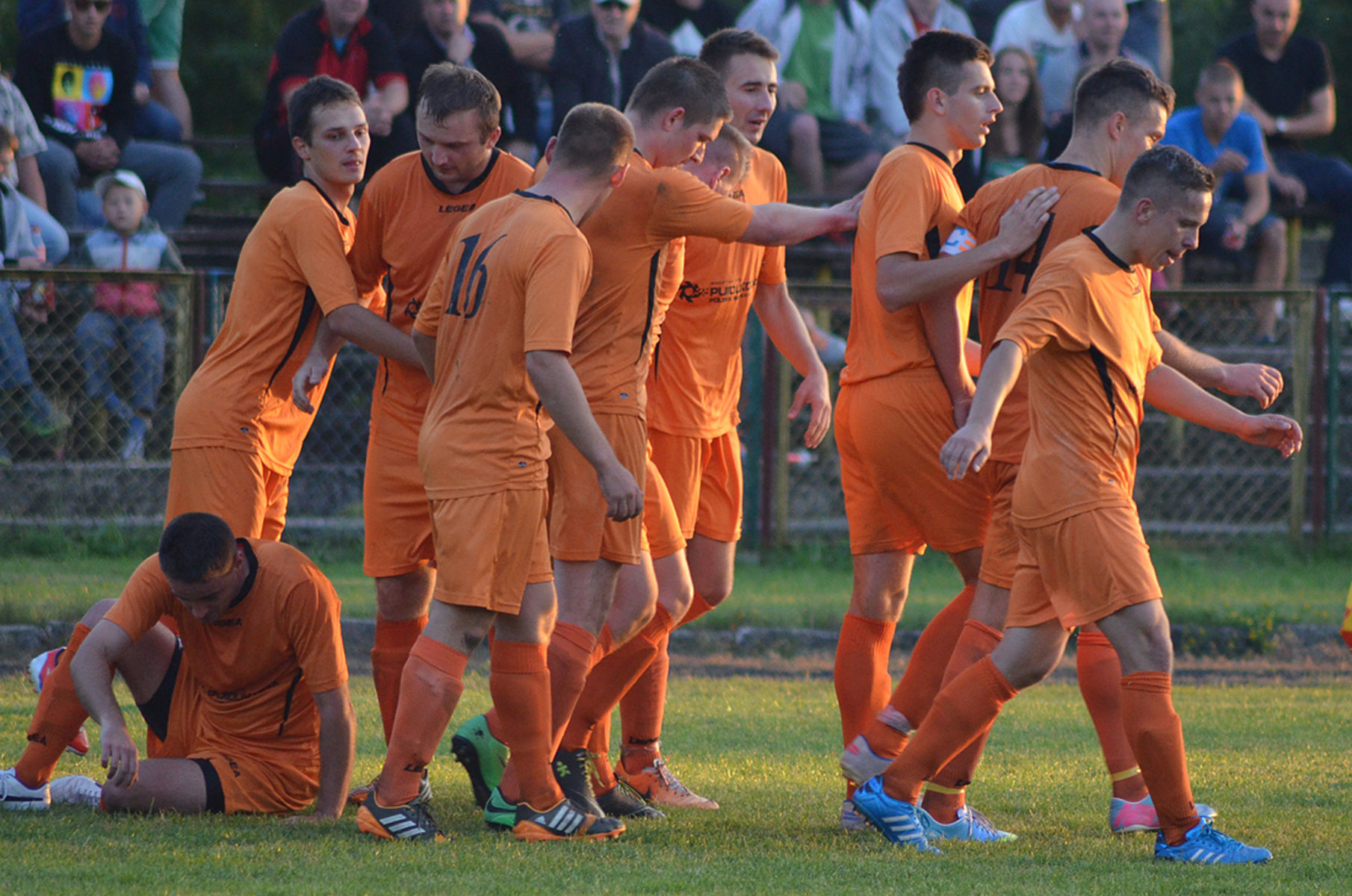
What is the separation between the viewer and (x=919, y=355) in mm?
5590

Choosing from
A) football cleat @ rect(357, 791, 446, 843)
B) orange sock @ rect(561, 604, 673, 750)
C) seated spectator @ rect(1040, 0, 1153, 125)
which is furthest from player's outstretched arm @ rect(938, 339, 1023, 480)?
seated spectator @ rect(1040, 0, 1153, 125)

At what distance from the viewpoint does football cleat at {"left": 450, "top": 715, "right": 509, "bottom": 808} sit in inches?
224

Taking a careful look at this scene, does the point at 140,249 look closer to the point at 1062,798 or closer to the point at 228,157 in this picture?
the point at 1062,798

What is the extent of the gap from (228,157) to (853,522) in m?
18.9

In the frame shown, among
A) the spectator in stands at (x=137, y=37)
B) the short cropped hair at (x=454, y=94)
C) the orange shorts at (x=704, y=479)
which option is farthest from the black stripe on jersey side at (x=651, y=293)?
the spectator in stands at (x=137, y=37)

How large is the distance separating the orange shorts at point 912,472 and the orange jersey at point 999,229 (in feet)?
0.65

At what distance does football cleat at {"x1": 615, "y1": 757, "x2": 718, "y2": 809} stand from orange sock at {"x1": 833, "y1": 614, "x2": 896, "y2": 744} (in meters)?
0.61

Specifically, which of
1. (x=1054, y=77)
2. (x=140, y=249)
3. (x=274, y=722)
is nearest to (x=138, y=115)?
(x=140, y=249)

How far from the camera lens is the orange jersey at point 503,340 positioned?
16.1ft

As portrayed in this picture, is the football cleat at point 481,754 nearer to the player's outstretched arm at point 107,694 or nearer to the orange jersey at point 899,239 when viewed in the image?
the player's outstretched arm at point 107,694

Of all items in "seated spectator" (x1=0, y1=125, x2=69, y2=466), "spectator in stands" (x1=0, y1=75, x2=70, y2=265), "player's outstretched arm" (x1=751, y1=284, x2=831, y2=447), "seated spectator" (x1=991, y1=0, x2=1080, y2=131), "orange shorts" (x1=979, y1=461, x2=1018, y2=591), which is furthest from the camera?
"seated spectator" (x1=991, y1=0, x2=1080, y2=131)

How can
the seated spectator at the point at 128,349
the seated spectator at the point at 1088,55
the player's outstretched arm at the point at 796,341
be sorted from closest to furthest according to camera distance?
the player's outstretched arm at the point at 796,341 → the seated spectator at the point at 128,349 → the seated spectator at the point at 1088,55

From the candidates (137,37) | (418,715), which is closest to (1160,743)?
(418,715)

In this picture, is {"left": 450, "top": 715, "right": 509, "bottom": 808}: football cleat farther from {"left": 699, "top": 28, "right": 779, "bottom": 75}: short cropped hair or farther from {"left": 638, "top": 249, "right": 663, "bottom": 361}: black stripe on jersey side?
{"left": 699, "top": 28, "right": 779, "bottom": 75}: short cropped hair
